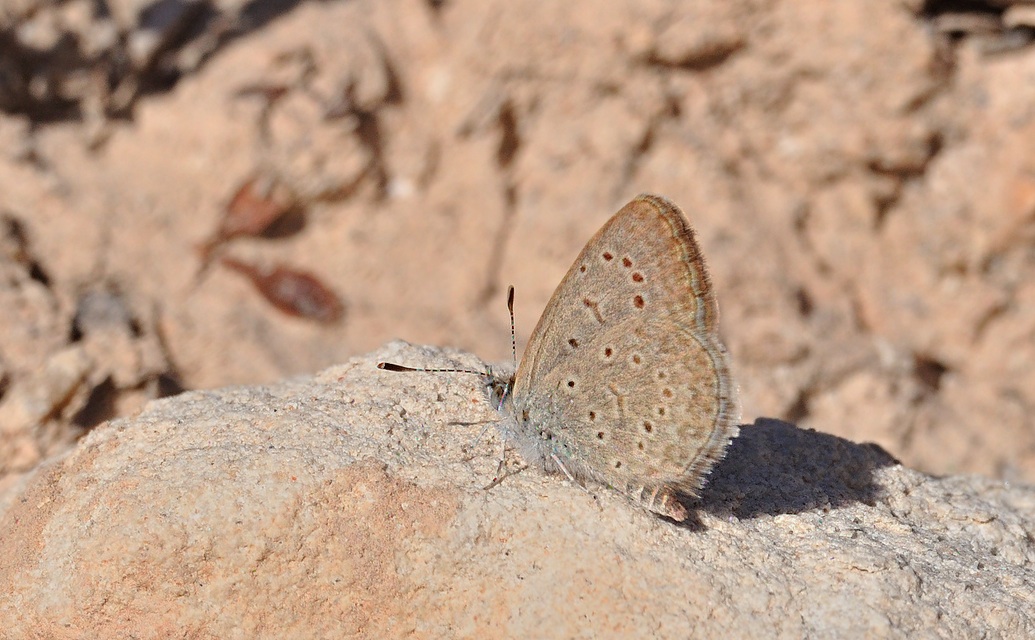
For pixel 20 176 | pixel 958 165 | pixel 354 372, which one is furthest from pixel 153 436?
pixel 958 165

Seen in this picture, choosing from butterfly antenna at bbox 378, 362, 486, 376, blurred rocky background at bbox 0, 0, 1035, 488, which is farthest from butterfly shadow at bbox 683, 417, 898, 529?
blurred rocky background at bbox 0, 0, 1035, 488

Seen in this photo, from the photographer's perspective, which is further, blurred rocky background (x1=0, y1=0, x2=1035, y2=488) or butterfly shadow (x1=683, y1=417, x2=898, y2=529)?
blurred rocky background (x1=0, y1=0, x2=1035, y2=488)

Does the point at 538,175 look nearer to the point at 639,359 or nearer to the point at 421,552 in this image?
the point at 639,359

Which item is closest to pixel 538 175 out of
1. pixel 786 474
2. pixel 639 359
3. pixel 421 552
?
pixel 786 474

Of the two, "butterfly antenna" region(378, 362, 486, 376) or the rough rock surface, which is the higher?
"butterfly antenna" region(378, 362, 486, 376)

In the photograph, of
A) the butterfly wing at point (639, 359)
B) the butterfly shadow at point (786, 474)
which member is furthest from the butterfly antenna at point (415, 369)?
the butterfly shadow at point (786, 474)

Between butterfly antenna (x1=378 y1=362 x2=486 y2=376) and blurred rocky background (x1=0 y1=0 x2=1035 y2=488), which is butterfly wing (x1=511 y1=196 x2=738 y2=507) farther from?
blurred rocky background (x1=0 y1=0 x2=1035 y2=488)

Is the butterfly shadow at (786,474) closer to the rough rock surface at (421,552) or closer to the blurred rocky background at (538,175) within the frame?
the rough rock surface at (421,552)
